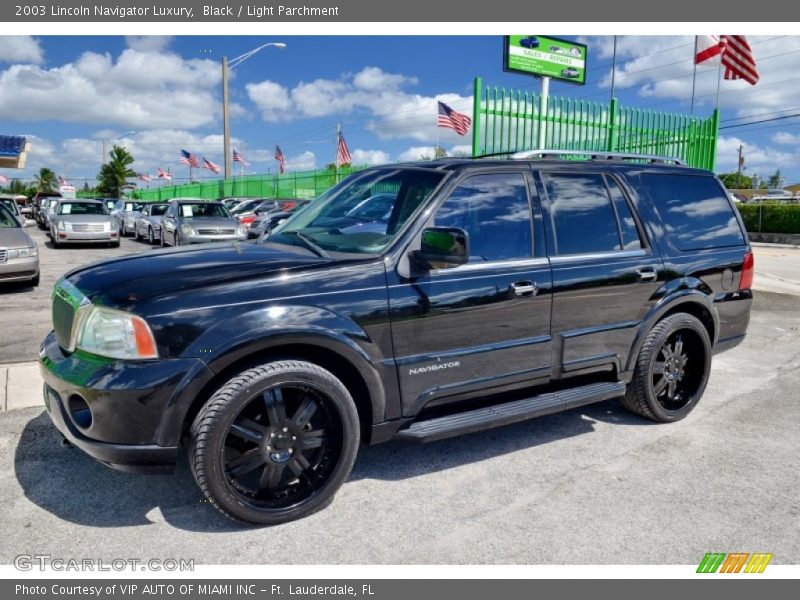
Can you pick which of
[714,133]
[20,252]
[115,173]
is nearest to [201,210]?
[20,252]

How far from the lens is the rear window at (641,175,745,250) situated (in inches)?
185

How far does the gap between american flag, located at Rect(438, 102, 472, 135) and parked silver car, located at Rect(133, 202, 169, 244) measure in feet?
31.3

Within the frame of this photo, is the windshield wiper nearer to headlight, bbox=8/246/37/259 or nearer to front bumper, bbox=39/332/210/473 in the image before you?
front bumper, bbox=39/332/210/473

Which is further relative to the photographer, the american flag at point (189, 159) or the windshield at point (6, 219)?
the american flag at point (189, 159)

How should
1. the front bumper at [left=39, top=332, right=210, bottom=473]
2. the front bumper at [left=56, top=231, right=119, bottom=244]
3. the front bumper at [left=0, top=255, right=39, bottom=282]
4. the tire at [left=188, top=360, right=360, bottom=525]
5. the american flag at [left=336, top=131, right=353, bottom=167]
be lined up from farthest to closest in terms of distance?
the american flag at [left=336, top=131, right=353, bottom=167], the front bumper at [left=56, top=231, right=119, bottom=244], the front bumper at [left=0, top=255, right=39, bottom=282], the tire at [left=188, top=360, right=360, bottom=525], the front bumper at [left=39, top=332, right=210, bottom=473]

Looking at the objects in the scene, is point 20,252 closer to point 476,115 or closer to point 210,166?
point 476,115

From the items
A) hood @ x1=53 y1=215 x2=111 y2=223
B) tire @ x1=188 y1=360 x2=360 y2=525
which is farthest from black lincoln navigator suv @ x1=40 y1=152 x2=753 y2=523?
hood @ x1=53 y1=215 x2=111 y2=223

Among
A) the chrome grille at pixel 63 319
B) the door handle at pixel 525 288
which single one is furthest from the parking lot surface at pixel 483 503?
the door handle at pixel 525 288

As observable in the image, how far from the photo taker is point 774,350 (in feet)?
23.5

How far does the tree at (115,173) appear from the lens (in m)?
82.6

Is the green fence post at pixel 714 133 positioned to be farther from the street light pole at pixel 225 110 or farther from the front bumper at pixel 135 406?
the street light pole at pixel 225 110

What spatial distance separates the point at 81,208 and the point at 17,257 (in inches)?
446

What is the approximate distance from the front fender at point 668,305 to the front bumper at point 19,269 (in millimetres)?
9022

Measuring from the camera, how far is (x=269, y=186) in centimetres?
4050
